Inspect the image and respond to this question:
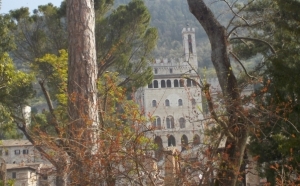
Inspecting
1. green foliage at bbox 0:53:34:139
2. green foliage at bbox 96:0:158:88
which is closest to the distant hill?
green foliage at bbox 96:0:158:88

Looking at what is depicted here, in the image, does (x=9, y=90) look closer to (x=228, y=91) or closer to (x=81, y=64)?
(x=81, y=64)

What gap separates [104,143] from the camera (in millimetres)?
4902

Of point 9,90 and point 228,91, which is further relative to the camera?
point 9,90

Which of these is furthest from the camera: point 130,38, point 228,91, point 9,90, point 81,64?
point 130,38

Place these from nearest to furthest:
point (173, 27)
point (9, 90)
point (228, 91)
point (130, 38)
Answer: point (228, 91) → point (9, 90) → point (130, 38) → point (173, 27)

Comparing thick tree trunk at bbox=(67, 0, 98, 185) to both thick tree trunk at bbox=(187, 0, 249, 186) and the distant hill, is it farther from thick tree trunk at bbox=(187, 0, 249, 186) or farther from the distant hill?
the distant hill

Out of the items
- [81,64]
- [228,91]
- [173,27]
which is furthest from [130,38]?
[173,27]

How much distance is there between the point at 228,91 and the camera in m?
6.20

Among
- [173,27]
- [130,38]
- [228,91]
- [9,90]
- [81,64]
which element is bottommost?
[228,91]

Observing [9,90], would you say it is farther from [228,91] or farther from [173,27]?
[173,27]

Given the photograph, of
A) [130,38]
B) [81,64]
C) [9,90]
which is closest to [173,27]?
[130,38]

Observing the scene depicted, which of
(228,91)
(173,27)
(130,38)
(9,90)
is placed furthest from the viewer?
(173,27)

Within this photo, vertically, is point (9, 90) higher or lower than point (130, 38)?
lower

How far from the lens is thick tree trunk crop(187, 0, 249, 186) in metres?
5.41
